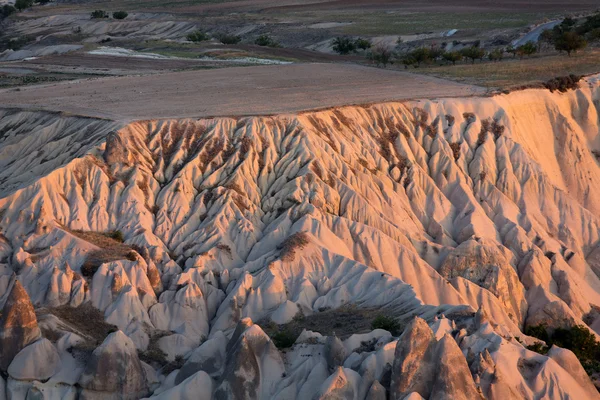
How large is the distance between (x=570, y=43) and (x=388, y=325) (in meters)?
44.8

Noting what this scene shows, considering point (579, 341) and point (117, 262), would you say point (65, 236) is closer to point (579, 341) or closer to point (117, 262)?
point (117, 262)

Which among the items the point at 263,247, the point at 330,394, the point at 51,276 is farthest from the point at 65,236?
the point at 330,394

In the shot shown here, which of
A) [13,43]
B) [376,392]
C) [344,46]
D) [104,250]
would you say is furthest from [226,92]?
[13,43]

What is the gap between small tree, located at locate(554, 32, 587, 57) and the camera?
7575cm

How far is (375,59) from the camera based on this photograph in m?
84.5

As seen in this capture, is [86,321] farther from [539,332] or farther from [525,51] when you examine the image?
[525,51]

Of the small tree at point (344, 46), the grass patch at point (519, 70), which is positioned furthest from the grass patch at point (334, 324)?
the small tree at point (344, 46)

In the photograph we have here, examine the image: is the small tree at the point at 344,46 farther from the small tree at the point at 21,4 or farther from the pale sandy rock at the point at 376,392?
the small tree at the point at 21,4

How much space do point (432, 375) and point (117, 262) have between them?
17.1m

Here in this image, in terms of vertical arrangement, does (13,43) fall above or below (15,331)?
below

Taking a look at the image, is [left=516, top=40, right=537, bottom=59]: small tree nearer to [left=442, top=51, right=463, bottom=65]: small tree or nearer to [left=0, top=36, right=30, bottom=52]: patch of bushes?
[left=442, top=51, right=463, bottom=65]: small tree

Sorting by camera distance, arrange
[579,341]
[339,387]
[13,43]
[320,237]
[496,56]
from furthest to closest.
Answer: [13,43] → [496,56] → [320,237] → [579,341] → [339,387]

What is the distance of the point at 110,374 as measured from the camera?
33906 mm

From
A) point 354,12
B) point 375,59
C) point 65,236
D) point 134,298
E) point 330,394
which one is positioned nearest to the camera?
point 330,394
